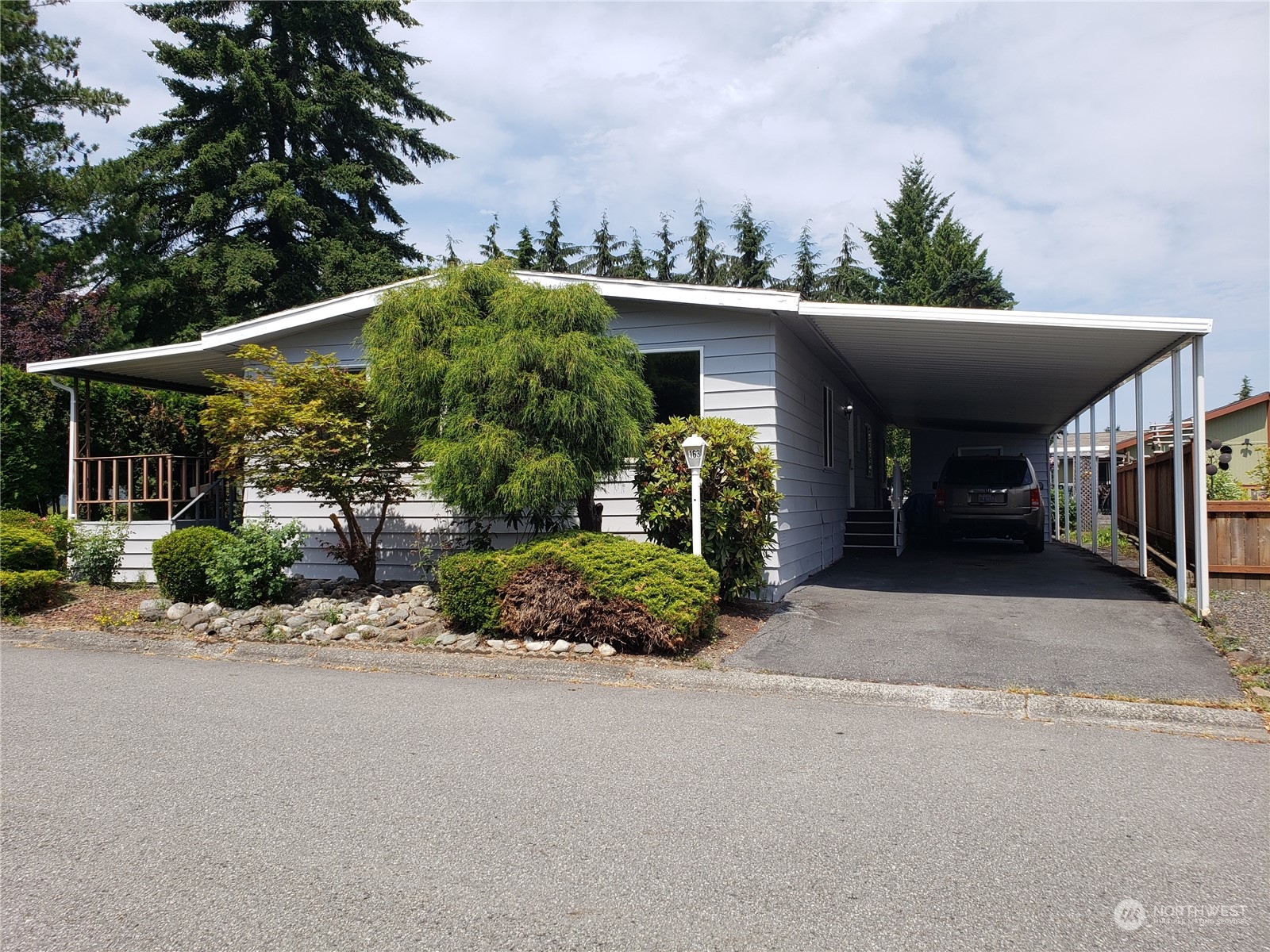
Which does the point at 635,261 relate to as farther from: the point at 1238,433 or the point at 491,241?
the point at 1238,433

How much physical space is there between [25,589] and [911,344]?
36.2 feet

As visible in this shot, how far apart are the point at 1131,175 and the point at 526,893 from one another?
12.2m

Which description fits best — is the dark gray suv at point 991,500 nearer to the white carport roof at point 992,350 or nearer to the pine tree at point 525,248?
the white carport roof at point 992,350

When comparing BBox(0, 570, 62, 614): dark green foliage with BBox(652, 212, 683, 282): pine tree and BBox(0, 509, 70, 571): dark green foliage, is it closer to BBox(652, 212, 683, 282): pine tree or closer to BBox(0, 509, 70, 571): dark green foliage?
BBox(0, 509, 70, 571): dark green foliage

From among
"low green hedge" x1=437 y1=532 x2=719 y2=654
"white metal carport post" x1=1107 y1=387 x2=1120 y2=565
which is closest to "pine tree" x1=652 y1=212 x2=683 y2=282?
"white metal carport post" x1=1107 y1=387 x2=1120 y2=565

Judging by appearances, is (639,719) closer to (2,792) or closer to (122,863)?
(122,863)

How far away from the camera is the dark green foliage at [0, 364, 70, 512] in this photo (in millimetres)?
12930

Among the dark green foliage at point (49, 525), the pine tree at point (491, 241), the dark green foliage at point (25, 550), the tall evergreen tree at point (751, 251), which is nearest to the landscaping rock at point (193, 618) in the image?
the dark green foliage at point (25, 550)

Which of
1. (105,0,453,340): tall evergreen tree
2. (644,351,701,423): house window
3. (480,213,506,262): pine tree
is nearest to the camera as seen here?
(644,351,701,423): house window

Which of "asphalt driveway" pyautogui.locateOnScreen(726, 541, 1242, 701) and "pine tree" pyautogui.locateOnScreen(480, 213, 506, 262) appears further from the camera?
"pine tree" pyautogui.locateOnScreen(480, 213, 506, 262)

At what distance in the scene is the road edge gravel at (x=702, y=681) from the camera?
17.9ft

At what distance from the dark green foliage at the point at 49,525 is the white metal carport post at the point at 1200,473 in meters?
13.2

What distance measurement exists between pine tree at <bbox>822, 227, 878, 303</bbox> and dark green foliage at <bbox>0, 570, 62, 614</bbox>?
3320 centimetres

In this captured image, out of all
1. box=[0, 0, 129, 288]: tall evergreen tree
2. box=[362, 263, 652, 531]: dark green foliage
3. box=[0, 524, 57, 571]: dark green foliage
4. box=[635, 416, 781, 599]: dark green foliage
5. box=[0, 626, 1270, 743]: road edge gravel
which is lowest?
box=[0, 626, 1270, 743]: road edge gravel
